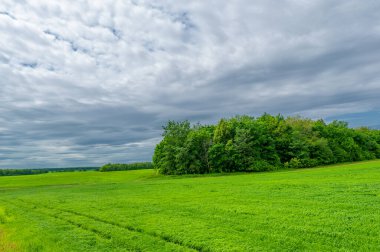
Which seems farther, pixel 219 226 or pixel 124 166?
pixel 124 166

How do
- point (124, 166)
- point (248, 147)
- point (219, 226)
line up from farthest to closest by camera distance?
point (124, 166), point (248, 147), point (219, 226)

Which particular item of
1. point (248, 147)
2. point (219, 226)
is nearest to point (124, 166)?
point (248, 147)

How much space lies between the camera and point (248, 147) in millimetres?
66188

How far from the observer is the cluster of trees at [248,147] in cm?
6675

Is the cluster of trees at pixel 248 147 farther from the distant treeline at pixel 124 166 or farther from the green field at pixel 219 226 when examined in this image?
the distant treeline at pixel 124 166

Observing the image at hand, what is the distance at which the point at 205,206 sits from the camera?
1703 centimetres

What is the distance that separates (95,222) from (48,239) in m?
2.85

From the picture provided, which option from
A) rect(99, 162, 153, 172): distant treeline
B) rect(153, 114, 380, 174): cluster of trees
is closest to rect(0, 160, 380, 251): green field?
rect(153, 114, 380, 174): cluster of trees

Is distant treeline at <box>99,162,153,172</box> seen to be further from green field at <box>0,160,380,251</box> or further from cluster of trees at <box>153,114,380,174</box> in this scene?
green field at <box>0,160,380,251</box>

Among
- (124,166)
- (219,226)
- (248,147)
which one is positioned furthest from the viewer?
(124,166)

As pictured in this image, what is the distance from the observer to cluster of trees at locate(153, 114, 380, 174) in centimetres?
6675

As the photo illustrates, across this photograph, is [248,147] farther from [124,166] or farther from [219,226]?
[124,166]

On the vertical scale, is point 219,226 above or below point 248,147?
below

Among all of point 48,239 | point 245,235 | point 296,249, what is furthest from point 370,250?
point 48,239
